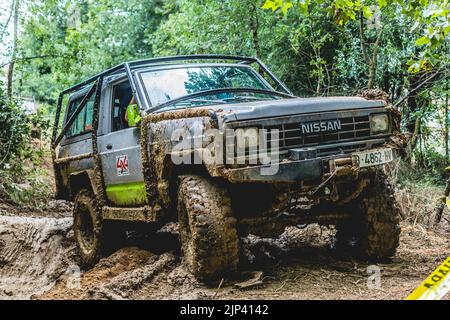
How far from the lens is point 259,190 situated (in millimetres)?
4375

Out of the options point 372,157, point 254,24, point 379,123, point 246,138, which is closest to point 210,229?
point 246,138

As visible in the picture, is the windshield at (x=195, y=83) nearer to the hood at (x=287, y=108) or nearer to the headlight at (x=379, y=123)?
the hood at (x=287, y=108)

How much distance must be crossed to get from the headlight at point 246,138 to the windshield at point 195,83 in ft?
3.30

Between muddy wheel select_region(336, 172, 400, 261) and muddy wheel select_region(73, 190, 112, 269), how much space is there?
9.00ft

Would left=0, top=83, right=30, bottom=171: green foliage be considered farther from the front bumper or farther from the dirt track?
the front bumper

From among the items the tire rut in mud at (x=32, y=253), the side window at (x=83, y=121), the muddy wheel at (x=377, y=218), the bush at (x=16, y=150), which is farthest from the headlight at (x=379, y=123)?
the bush at (x=16, y=150)

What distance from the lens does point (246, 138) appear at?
3.85 meters

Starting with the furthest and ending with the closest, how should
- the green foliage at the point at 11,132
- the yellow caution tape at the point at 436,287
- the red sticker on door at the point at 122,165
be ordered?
1. the green foliage at the point at 11,132
2. the red sticker on door at the point at 122,165
3. the yellow caution tape at the point at 436,287

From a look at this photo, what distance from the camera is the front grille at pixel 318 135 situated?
3973 millimetres

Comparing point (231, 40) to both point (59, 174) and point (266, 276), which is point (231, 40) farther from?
point (266, 276)

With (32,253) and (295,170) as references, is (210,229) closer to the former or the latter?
(295,170)

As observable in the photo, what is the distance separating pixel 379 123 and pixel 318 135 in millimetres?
659

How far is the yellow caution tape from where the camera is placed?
301 cm
